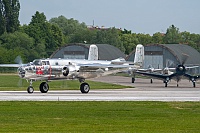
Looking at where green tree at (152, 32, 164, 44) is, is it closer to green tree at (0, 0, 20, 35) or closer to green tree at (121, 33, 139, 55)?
green tree at (121, 33, 139, 55)

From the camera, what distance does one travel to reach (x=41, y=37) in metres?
145

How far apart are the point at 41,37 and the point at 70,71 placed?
325 feet

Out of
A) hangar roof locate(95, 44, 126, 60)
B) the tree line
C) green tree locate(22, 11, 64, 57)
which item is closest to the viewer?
hangar roof locate(95, 44, 126, 60)

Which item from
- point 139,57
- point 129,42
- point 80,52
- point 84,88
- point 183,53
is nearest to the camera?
point 84,88

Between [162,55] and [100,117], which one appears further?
[162,55]

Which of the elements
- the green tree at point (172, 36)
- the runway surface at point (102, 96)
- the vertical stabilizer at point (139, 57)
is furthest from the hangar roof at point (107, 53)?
the runway surface at point (102, 96)

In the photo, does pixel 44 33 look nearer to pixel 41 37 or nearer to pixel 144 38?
pixel 41 37

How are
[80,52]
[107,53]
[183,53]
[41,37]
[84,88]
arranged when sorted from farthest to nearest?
[41,37] < [107,53] < [80,52] < [183,53] < [84,88]

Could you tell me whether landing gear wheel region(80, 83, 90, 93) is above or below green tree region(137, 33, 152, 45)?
below

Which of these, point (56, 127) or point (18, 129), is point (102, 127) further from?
point (18, 129)

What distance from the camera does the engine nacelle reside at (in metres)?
47.1

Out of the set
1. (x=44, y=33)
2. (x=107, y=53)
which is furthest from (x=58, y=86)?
(x=44, y=33)

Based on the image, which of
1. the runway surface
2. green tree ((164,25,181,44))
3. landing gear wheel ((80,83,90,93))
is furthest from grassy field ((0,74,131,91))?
green tree ((164,25,181,44))

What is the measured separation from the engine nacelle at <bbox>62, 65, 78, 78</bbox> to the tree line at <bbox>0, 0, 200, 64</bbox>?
215 ft
